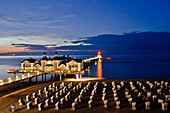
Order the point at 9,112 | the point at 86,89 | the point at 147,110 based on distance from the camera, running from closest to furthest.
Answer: the point at 147,110
the point at 9,112
the point at 86,89

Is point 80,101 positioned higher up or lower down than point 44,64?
lower down

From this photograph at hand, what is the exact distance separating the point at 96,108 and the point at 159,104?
537 cm

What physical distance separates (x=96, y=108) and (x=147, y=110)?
410cm

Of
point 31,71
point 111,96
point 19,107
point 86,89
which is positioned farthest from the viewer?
point 31,71

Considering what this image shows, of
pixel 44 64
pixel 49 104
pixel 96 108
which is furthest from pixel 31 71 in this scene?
pixel 96 108

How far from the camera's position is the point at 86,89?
2048 centimetres

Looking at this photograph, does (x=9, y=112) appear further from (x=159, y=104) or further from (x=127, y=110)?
(x=159, y=104)

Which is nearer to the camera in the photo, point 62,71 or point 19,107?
point 19,107

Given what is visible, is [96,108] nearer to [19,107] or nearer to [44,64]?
[19,107]

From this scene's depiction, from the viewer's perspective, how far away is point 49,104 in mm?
15438

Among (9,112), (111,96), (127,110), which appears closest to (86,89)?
(111,96)

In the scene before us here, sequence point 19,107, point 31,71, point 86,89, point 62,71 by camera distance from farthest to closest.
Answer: point 31,71 < point 62,71 < point 86,89 < point 19,107

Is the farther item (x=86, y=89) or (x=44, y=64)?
(x=44, y=64)

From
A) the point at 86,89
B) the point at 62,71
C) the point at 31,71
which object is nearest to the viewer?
the point at 86,89
